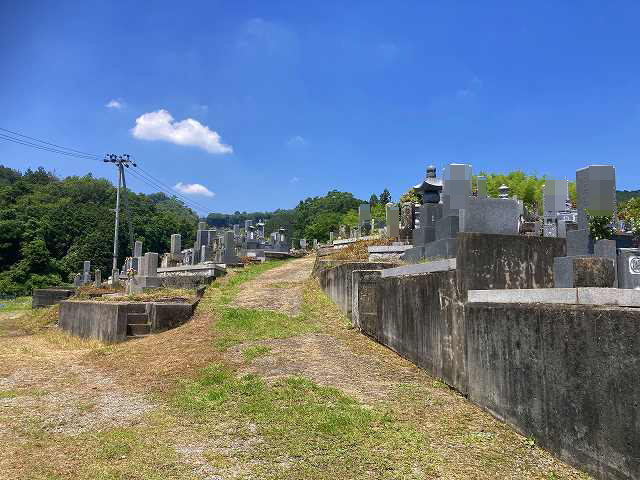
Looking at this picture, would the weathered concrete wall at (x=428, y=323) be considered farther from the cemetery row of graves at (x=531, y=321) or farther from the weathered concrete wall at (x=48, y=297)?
the weathered concrete wall at (x=48, y=297)

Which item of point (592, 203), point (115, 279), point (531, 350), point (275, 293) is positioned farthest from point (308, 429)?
point (115, 279)

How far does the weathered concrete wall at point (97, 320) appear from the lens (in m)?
9.82

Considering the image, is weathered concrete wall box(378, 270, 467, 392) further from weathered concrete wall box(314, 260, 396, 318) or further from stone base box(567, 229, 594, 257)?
stone base box(567, 229, 594, 257)

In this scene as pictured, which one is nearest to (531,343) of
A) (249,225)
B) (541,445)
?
(541,445)

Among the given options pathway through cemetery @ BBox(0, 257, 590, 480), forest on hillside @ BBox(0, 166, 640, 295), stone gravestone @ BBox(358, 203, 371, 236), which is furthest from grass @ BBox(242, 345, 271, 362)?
forest on hillside @ BBox(0, 166, 640, 295)

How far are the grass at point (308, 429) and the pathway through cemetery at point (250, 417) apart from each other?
0.02 metres

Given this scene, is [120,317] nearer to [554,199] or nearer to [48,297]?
[554,199]

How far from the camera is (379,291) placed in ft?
27.8

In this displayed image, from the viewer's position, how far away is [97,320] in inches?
417

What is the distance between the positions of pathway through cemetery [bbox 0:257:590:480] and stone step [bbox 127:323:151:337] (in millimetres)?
1059

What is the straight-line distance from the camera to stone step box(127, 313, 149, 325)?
32.9 feet

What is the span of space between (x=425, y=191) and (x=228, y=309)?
7572 millimetres

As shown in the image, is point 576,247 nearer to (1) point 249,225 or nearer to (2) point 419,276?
(2) point 419,276

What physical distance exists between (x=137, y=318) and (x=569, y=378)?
8905 millimetres
